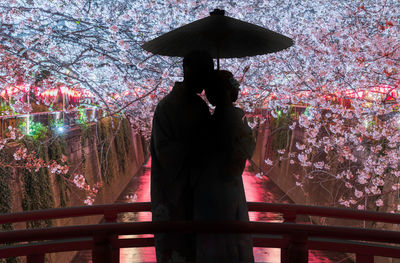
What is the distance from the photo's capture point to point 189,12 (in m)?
9.54

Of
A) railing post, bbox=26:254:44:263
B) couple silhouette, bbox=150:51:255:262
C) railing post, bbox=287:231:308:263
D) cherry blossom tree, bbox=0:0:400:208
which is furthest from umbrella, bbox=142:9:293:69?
cherry blossom tree, bbox=0:0:400:208

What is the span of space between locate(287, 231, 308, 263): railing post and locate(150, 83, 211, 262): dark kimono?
2.24ft

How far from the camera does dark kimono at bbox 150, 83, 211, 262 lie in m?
3.01

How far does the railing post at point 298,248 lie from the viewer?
2885 mm

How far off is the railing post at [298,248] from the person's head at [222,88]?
102 centimetres

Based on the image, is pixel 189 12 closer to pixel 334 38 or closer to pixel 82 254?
A: pixel 334 38

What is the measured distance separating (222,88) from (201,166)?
1.85ft

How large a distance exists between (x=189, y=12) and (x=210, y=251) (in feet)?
24.3

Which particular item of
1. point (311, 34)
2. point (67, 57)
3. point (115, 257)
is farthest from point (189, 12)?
point (115, 257)

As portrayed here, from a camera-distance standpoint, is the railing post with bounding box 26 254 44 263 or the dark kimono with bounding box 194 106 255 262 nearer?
the dark kimono with bounding box 194 106 255 262

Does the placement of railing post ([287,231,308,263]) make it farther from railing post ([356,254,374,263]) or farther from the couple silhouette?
railing post ([356,254,374,263])

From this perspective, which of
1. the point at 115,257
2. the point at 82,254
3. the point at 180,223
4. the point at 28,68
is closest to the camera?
the point at 180,223

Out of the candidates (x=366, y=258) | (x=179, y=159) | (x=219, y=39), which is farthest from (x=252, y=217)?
(x=179, y=159)

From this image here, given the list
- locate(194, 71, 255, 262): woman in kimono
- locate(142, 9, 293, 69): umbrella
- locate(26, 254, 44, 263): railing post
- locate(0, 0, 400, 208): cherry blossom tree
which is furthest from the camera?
locate(0, 0, 400, 208): cherry blossom tree
